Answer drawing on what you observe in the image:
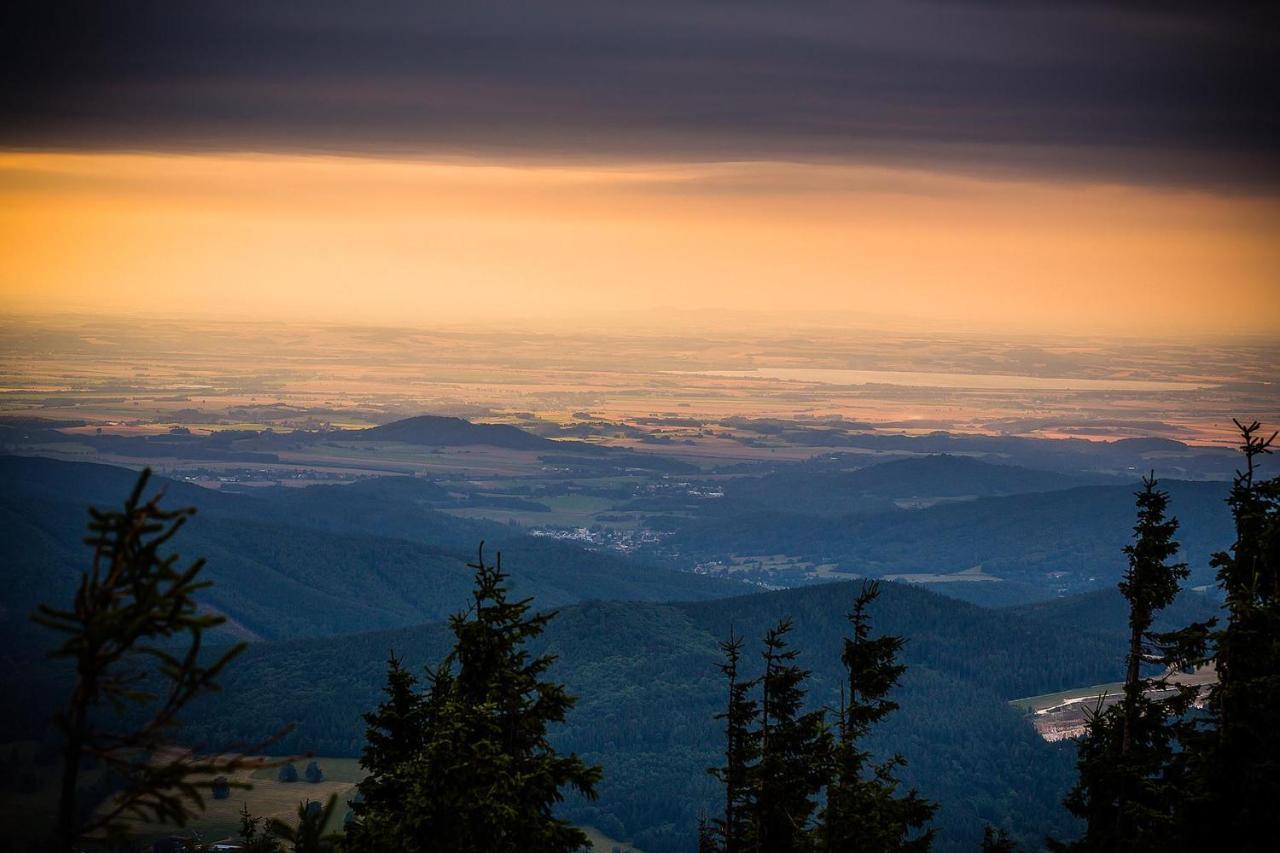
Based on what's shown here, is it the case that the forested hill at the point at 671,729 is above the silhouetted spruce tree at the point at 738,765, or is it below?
below

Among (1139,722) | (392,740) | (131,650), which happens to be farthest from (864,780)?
(131,650)

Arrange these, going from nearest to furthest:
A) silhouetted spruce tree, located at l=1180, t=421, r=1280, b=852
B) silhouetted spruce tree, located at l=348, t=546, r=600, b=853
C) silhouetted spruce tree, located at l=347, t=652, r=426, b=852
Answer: silhouetted spruce tree, located at l=348, t=546, r=600, b=853 → silhouetted spruce tree, located at l=1180, t=421, r=1280, b=852 → silhouetted spruce tree, located at l=347, t=652, r=426, b=852

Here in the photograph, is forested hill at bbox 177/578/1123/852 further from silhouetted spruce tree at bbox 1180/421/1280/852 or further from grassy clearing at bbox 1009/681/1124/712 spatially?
silhouetted spruce tree at bbox 1180/421/1280/852

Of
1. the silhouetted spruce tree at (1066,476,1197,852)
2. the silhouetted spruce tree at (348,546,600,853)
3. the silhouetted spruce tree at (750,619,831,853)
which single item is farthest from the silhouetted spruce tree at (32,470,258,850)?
the silhouetted spruce tree at (1066,476,1197,852)

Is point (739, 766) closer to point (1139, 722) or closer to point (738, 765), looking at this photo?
point (738, 765)

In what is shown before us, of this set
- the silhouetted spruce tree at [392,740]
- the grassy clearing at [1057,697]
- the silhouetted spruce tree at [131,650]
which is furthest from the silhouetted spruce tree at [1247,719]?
the grassy clearing at [1057,697]

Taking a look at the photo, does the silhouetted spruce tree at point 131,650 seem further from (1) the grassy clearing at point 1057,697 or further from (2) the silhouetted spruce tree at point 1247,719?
(1) the grassy clearing at point 1057,697
